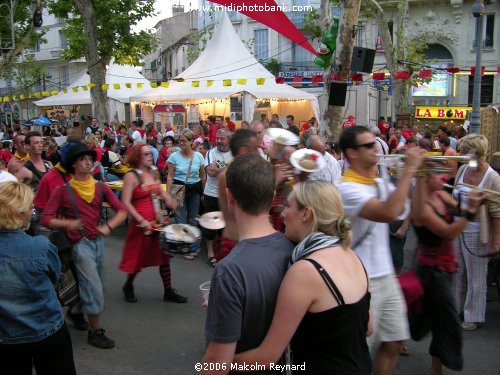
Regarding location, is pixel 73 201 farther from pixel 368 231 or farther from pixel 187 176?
pixel 187 176

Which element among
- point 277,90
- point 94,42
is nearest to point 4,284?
point 277,90

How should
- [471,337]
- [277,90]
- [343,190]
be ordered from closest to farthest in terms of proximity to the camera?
[343,190] < [471,337] < [277,90]

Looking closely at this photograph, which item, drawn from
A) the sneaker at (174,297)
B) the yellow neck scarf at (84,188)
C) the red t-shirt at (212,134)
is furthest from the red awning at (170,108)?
the yellow neck scarf at (84,188)


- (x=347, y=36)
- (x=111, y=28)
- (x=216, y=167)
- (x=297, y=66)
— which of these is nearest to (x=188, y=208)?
(x=216, y=167)

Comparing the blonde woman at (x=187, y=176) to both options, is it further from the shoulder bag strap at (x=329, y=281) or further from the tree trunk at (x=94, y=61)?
the tree trunk at (x=94, y=61)

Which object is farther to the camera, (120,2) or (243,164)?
(120,2)

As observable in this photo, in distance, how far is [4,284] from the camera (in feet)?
8.31

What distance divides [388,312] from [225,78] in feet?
50.3

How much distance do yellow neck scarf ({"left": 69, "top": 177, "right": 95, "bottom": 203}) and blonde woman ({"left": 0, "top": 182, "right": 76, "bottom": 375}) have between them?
150 cm

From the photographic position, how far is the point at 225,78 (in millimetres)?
17391

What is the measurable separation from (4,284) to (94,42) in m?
19.8

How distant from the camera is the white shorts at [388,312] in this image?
112 inches

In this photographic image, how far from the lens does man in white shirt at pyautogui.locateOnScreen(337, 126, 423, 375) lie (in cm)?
281

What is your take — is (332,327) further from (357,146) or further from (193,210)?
(193,210)
